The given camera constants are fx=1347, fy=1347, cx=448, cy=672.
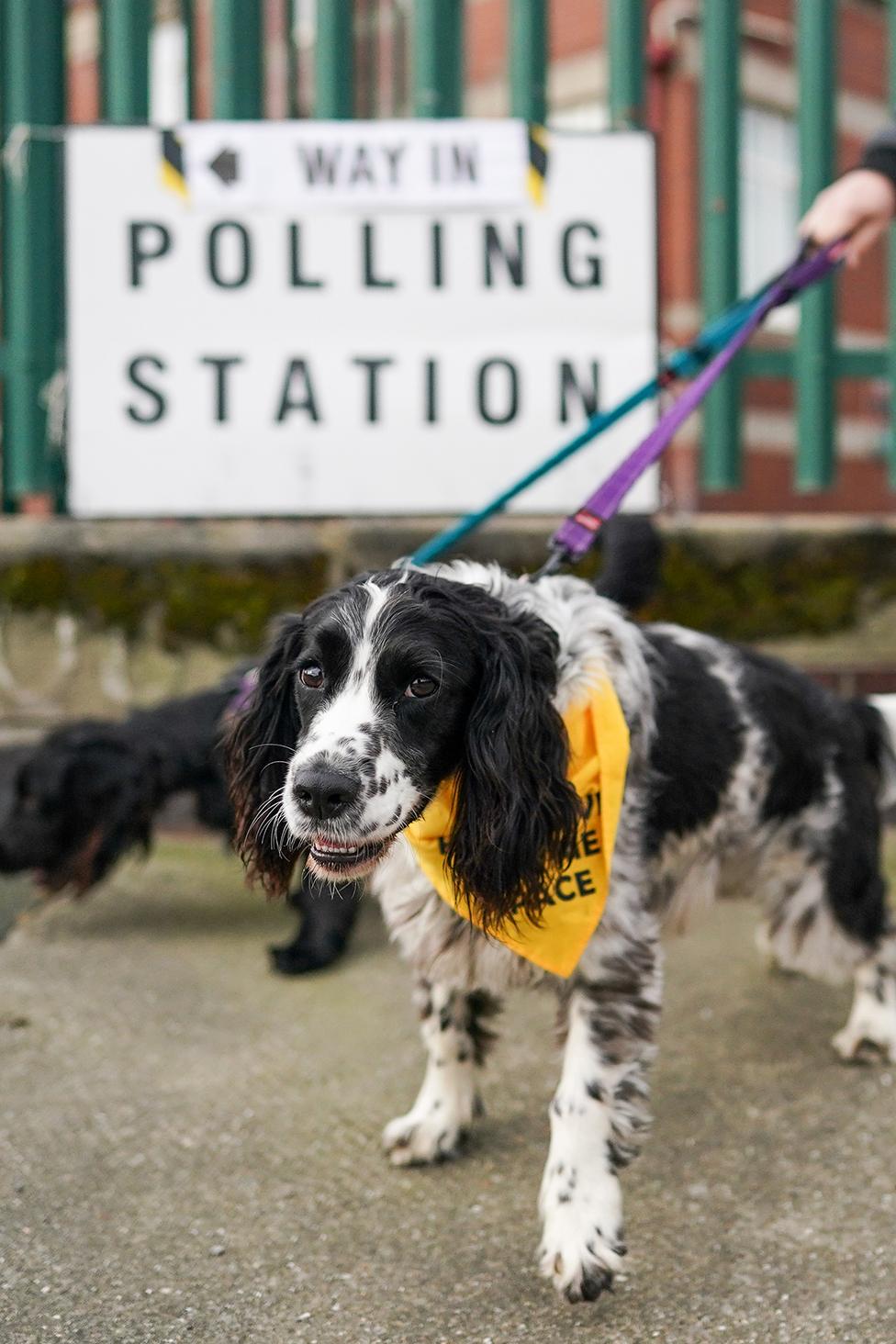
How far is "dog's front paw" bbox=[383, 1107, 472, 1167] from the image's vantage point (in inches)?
99.8

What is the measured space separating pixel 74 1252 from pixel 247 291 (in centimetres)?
323

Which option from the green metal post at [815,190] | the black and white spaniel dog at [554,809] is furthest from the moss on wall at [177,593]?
the black and white spaniel dog at [554,809]

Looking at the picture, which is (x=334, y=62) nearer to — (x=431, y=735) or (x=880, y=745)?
(x=880, y=745)

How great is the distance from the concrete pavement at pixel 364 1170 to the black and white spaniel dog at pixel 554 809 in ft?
0.43

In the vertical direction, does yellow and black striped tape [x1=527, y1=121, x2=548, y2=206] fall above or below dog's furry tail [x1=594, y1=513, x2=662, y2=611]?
above

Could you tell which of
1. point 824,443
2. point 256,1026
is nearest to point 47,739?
point 256,1026

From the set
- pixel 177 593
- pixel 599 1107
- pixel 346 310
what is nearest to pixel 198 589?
pixel 177 593

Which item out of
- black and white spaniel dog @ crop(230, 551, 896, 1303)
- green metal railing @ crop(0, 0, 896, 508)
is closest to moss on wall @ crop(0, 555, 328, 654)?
green metal railing @ crop(0, 0, 896, 508)

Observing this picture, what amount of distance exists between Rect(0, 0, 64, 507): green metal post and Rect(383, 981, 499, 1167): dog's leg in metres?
2.80

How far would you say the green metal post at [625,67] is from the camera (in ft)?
15.3

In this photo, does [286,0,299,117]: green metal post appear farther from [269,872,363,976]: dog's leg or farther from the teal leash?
[269,872,363,976]: dog's leg

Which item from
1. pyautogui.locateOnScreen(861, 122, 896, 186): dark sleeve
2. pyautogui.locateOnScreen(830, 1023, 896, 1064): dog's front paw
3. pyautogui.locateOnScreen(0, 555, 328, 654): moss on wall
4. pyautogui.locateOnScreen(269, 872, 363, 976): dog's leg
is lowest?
pyautogui.locateOnScreen(830, 1023, 896, 1064): dog's front paw

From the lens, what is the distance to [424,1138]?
8.34ft

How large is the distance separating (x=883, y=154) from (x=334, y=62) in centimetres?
219
